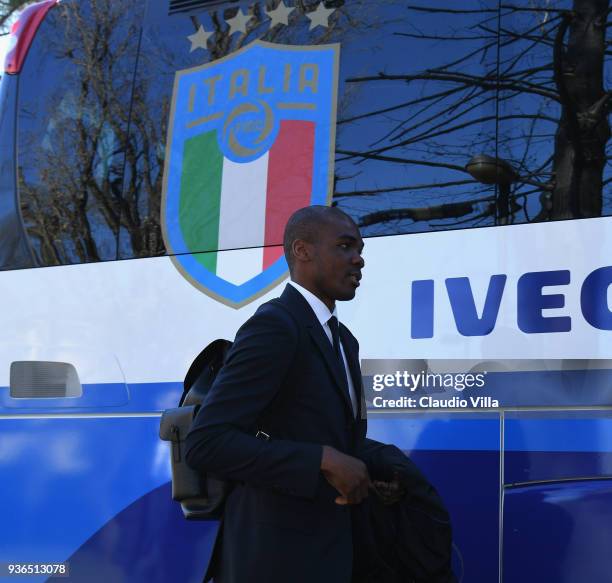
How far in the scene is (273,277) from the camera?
3.77 meters

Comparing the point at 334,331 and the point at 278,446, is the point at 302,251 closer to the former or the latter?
the point at 334,331

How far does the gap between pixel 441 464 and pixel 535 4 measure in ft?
5.25

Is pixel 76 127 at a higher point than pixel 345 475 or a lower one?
higher

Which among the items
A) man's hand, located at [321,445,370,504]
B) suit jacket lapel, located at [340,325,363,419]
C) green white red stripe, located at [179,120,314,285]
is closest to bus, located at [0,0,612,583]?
green white red stripe, located at [179,120,314,285]

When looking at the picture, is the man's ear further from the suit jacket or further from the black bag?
the black bag

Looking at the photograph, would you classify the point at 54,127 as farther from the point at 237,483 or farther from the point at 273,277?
the point at 237,483

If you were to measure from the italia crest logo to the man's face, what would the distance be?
1.17 meters

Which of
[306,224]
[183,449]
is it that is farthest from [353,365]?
[183,449]

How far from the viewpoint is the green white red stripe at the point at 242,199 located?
3793 mm

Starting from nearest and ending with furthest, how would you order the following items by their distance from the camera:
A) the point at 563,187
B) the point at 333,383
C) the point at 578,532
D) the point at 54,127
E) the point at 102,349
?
1. the point at 333,383
2. the point at 578,532
3. the point at 563,187
4. the point at 102,349
5. the point at 54,127

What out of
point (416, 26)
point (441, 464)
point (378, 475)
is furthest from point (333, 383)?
point (416, 26)

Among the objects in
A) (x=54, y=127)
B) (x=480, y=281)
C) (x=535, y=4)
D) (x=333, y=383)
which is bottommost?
(x=333, y=383)

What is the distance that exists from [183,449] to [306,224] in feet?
2.16

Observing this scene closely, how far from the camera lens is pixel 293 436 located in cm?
241
